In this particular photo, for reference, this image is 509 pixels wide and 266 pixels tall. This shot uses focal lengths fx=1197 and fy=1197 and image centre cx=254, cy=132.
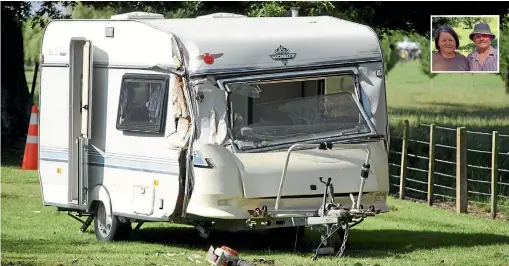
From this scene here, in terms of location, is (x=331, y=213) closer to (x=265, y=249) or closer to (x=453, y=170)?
(x=265, y=249)

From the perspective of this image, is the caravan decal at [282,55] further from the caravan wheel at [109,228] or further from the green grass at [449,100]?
the green grass at [449,100]

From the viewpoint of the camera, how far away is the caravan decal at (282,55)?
1280 cm

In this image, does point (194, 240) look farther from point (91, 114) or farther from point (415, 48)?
point (415, 48)

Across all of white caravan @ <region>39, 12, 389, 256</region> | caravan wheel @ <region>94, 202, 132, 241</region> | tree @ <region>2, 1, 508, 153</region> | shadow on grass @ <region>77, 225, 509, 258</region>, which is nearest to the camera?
white caravan @ <region>39, 12, 389, 256</region>

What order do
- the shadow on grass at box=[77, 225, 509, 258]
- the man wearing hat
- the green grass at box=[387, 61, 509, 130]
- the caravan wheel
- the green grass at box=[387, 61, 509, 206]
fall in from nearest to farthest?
the shadow on grass at box=[77, 225, 509, 258], the caravan wheel, the man wearing hat, the green grass at box=[387, 61, 509, 206], the green grass at box=[387, 61, 509, 130]

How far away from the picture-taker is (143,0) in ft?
78.4

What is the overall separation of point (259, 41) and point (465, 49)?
23.0 ft

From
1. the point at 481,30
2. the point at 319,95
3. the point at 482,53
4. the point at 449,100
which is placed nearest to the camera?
the point at 319,95

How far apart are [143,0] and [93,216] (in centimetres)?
1005

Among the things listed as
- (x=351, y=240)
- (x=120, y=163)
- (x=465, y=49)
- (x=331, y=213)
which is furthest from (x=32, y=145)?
(x=331, y=213)

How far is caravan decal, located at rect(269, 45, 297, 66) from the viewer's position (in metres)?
12.8

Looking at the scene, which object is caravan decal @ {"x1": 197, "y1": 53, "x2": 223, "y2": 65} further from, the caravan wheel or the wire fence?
the wire fence

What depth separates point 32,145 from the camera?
21562 millimetres

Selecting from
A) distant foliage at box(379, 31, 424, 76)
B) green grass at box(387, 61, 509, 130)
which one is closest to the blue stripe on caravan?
distant foliage at box(379, 31, 424, 76)
